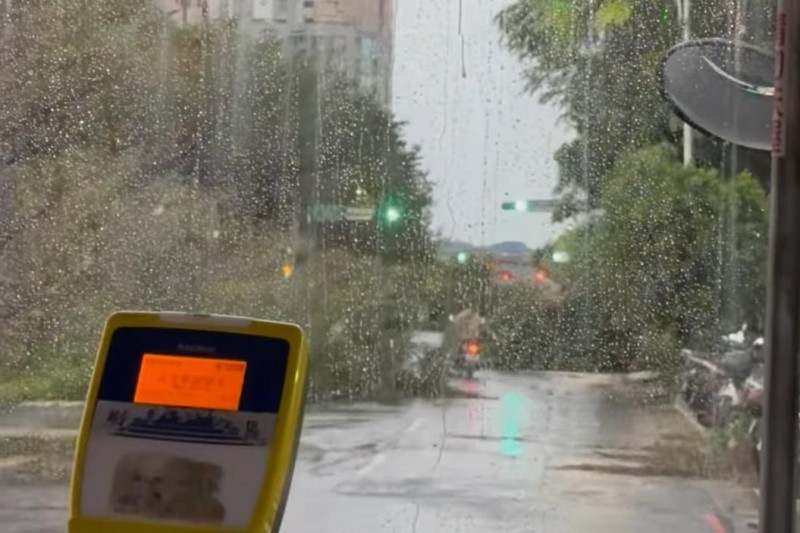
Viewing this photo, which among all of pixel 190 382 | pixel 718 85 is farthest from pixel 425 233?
pixel 190 382

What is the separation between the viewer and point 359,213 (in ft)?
6.39

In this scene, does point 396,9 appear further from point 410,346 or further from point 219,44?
point 410,346

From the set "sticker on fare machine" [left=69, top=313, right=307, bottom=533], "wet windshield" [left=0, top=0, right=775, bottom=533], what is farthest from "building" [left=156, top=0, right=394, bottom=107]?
"sticker on fare machine" [left=69, top=313, right=307, bottom=533]

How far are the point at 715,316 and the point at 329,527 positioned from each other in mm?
746

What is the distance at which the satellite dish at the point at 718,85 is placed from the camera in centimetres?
182

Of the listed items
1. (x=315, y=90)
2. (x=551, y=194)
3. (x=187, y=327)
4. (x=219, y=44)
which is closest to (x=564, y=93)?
(x=551, y=194)

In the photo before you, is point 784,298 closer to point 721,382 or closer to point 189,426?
point 721,382

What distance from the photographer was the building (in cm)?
194

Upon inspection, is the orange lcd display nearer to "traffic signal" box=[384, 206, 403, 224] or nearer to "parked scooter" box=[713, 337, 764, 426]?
"traffic signal" box=[384, 206, 403, 224]

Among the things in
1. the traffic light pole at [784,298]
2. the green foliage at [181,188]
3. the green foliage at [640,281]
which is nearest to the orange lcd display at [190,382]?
the green foliage at [181,188]

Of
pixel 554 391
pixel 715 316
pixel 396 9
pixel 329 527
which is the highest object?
pixel 396 9

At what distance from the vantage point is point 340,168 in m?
1.95

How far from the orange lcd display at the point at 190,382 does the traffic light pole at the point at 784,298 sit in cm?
79

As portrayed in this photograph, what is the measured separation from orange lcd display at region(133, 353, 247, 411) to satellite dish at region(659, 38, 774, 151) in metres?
0.92
